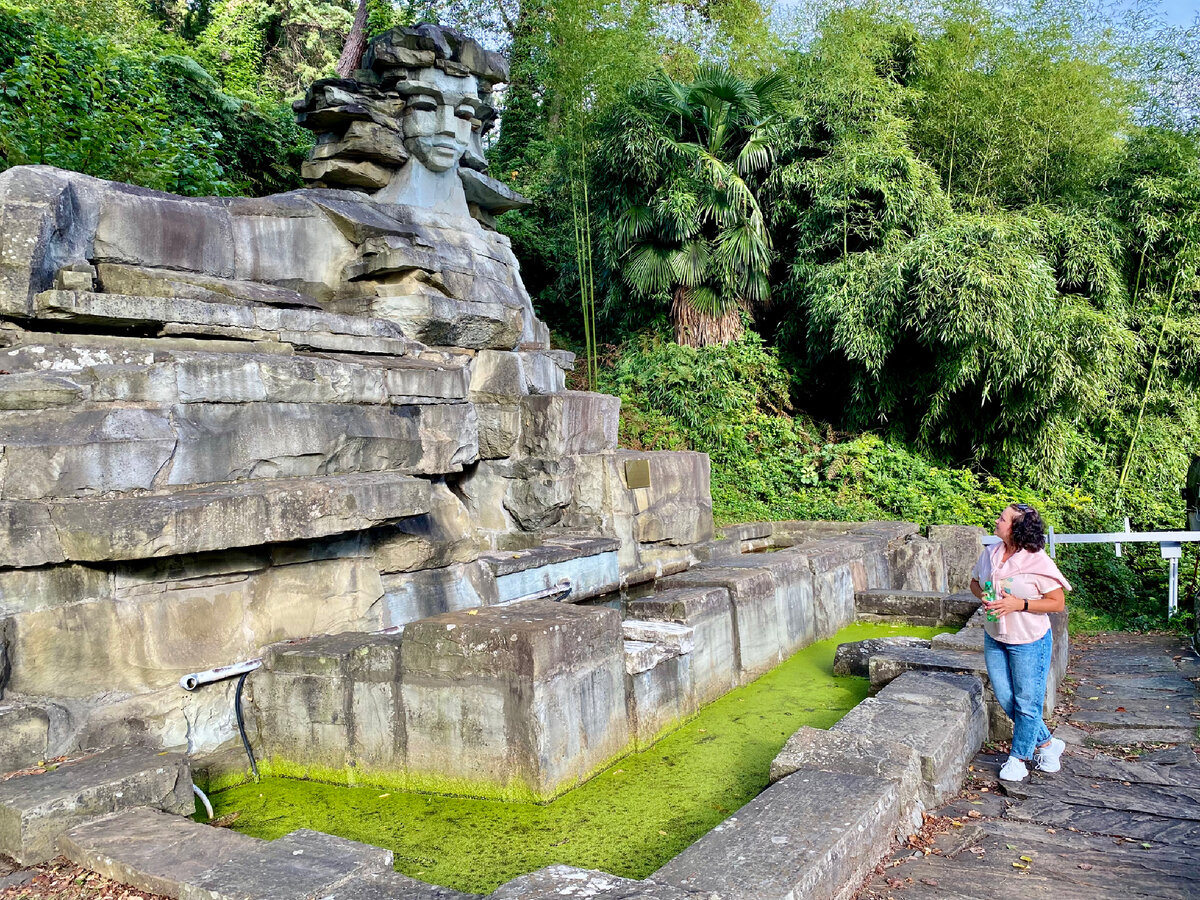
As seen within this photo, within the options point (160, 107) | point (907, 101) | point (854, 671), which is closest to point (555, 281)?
point (907, 101)

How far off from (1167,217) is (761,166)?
17.8ft

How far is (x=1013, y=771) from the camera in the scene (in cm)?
371

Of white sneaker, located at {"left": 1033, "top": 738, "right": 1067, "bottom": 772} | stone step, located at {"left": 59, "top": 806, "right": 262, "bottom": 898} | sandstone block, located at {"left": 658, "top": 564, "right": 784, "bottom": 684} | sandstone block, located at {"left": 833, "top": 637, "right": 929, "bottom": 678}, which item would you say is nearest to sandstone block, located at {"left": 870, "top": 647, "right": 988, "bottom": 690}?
sandstone block, located at {"left": 833, "top": 637, "right": 929, "bottom": 678}

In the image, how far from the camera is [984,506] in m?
11.4

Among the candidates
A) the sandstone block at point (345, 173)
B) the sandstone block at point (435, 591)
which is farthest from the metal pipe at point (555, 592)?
the sandstone block at point (345, 173)

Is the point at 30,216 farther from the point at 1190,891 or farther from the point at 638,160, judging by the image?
the point at 638,160

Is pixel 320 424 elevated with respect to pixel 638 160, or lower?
lower

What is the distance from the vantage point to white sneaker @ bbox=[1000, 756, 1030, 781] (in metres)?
3.70

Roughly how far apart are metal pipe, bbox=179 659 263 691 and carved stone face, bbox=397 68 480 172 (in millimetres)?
4227

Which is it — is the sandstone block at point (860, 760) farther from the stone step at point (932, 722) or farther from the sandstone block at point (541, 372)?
the sandstone block at point (541, 372)

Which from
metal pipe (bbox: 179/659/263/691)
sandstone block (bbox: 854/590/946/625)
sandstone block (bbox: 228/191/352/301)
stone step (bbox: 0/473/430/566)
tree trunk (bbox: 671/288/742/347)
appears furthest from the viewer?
tree trunk (bbox: 671/288/742/347)

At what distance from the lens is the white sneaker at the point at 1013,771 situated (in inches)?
146

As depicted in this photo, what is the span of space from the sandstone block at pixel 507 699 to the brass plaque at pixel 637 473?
2.93 meters

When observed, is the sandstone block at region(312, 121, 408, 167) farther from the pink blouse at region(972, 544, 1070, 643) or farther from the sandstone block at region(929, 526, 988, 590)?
the sandstone block at region(929, 526, 988, 590)
